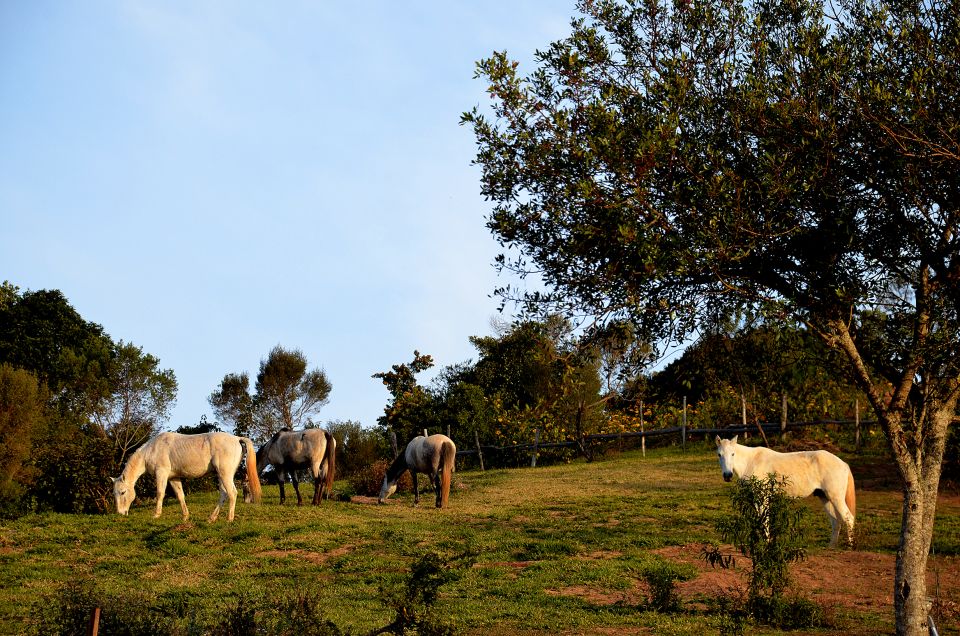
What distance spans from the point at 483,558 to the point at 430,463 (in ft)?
23.7

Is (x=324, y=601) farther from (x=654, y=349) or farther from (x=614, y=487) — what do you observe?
(x=614, y=487)

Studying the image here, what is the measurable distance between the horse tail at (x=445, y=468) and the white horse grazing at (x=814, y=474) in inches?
278

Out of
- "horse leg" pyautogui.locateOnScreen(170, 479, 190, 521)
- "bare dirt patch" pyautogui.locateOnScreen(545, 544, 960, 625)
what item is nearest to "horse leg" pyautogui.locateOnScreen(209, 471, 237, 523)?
"horse leg" pyautogui.locateOnScreen(170, 479, 190, 521)

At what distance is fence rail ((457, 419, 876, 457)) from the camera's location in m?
28.2

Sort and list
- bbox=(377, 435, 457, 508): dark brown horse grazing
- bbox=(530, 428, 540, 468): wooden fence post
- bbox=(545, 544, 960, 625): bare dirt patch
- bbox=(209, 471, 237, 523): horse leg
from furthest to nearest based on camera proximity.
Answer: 1. bbox=(530, 428, 540, 468): wooden fence post
2. bbox=(377, 435, 457, 508): dark brown horse grazing
3. bbox=(209, 471, 237, 523): horse leg
4. bbox=(545, 544, 960, 625): bare dirt patch

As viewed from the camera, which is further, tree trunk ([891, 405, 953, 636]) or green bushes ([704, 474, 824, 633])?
green bushes ([704, 474, 824, 633])

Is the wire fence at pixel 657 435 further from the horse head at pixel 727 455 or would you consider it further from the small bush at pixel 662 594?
the small bush at pixel 662 594

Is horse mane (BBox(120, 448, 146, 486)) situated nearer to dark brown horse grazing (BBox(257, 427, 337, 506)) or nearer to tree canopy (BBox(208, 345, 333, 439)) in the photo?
dark brown horse grazing (BBox(257, 427, 337, 506))

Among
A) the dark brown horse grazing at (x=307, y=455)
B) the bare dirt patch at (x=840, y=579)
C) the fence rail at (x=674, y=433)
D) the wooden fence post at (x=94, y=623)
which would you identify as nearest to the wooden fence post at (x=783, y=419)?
the fence rail at (x=674, y=433)

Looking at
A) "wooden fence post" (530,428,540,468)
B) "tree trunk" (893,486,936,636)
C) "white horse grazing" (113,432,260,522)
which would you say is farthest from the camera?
"wooden fence post" (530,428,540,468)

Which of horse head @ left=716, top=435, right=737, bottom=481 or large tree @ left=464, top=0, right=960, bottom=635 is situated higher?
large tree @ left=464, top=0, right=960, bottom=635

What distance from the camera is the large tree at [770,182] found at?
8.86 metres

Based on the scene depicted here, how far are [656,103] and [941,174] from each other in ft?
10.4

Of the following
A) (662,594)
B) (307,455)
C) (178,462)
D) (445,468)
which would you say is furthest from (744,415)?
(662,594)
